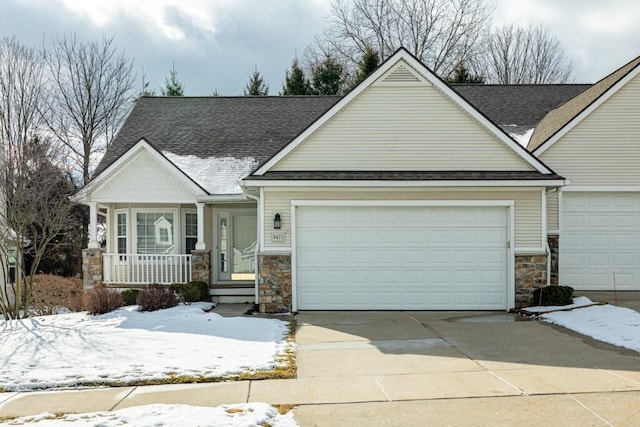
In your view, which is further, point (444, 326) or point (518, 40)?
point (518, 40)

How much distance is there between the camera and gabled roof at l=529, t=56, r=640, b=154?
13.6 m

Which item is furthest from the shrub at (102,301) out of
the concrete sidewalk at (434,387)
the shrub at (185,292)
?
the concrete sidewalk at (434,387)

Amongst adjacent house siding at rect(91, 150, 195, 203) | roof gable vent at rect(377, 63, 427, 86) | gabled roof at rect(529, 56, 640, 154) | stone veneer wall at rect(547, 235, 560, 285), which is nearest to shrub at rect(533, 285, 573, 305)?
stone veneer wall at rect(547, 235, 560, 285)

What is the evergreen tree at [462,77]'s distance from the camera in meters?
30.3

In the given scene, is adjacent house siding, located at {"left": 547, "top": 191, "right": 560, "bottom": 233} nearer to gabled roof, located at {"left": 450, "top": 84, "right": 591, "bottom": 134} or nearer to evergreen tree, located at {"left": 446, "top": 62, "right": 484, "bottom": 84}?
gabled roof, located at {"left": 450, "top": 84, "right": 591, "bottom": 134}

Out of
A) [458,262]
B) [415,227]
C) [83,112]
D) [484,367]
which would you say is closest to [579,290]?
[458,262]

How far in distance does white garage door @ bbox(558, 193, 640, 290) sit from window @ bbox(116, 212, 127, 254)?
37.8ft

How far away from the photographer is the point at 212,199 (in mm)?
14367

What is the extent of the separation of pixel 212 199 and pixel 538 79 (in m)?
28.8

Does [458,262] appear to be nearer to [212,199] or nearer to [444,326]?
[444,326]

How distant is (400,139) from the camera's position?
1229cm

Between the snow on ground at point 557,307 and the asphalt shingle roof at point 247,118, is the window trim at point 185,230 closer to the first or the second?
the asphalt shingle roof at point 247,118

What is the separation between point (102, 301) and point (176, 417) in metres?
7.77

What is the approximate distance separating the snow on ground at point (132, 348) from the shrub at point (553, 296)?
5403 millimetres
